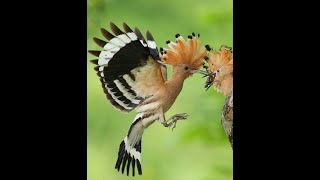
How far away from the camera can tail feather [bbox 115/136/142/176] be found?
110 inches

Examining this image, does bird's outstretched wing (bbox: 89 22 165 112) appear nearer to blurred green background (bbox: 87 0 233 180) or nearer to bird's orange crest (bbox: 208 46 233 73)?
blurred green background (bbox: 87 0 233 180)

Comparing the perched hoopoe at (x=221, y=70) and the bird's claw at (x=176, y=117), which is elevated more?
the perched hoopoe at (x=221, y=70)

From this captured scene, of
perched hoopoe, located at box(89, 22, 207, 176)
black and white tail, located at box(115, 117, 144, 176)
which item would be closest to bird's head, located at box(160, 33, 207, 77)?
perched hoopoe, located at box(89, 22, 207, 176)

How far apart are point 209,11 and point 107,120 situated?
0.64 meters

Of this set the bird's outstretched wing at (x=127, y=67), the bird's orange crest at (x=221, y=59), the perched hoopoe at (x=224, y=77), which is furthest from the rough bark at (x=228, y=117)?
the bird's outstretched wing at (x=127, y=67)

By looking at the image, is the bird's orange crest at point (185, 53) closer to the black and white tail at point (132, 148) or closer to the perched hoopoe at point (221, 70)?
the perched hoopoe at point (221, 70)

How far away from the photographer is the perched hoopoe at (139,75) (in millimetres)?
2750

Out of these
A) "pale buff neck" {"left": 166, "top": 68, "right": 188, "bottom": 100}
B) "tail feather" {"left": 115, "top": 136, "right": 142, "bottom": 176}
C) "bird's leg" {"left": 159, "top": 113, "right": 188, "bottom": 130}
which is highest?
"pale buff neck" {"left": 166, "top": 68, "right": 188, "bottom": 100}

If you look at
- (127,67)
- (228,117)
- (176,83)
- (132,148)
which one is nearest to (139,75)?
(127,67)

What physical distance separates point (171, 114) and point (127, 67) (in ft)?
0.93

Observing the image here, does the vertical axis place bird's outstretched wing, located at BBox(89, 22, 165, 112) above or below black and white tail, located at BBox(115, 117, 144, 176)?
above

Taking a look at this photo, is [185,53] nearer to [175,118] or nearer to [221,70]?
[221,70]
